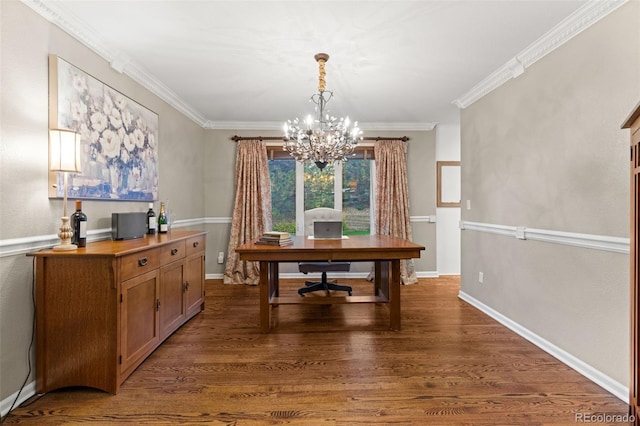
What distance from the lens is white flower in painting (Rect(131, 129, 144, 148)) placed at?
2.91m

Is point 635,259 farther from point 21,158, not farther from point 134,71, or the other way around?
point 134,71

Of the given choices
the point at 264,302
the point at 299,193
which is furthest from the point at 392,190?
the point at 264,302

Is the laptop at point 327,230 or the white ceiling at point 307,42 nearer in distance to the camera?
the white ceiling at point 307,42

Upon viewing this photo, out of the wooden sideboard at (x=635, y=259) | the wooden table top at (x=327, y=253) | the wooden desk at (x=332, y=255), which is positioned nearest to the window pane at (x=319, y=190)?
the wooden desk at (x=332, y=255)

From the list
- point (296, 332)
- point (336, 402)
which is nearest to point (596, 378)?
point (336, 402)

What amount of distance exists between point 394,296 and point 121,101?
Answer: 2.97 metres

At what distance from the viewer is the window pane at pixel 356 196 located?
504cm

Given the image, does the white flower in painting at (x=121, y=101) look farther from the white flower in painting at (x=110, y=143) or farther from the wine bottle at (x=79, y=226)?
the wine bottle at (x=79, y=226)

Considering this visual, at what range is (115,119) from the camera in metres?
2.63

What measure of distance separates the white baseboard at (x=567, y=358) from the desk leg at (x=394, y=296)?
1056mm

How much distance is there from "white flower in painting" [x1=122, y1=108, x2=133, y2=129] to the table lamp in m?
0.90

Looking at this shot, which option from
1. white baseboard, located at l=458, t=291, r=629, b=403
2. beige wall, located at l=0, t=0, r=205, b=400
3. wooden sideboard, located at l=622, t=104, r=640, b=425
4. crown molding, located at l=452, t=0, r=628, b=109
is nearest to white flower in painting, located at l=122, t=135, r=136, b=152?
beige wall, located at l=0, t=0, r=205, b=400

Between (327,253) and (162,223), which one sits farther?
(162,223)

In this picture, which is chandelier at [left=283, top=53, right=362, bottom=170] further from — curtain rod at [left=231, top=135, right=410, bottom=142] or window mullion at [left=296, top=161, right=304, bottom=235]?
window mullion at [left=296, top=161, right=304, bottom=235]
